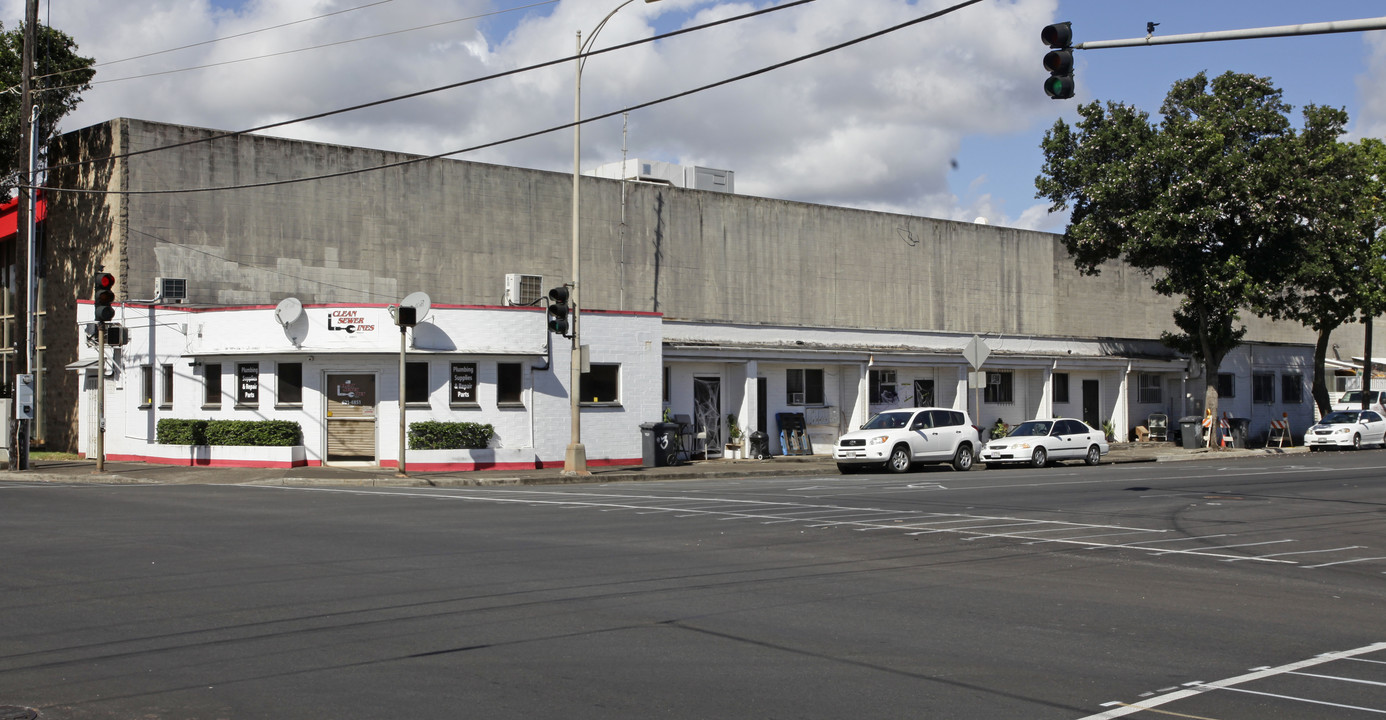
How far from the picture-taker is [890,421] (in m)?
31.0

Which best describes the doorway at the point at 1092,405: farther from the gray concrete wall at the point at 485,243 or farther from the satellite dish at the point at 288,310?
the satellite dish at the point at 288,310

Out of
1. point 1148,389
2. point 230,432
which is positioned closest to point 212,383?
point 230,432

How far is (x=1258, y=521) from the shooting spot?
691 inches

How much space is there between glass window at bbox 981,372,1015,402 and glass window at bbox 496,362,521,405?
1922 cm

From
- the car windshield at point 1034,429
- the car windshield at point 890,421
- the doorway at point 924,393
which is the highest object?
the doorway at point 924,393

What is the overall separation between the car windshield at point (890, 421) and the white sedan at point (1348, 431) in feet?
67.7

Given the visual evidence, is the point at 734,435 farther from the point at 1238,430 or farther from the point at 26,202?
the point at 1238,430

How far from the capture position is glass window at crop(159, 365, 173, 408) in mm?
31453

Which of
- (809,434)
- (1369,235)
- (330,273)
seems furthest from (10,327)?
(1369,235)

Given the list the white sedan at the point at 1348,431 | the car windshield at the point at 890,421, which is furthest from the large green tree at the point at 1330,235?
the car windshield at the point at 890,421

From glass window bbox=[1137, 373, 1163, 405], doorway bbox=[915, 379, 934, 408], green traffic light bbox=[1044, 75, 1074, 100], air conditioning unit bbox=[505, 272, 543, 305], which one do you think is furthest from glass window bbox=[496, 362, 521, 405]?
glass window bbox=[1137, 373, 1163, 405]

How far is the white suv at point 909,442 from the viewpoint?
30.1 metres

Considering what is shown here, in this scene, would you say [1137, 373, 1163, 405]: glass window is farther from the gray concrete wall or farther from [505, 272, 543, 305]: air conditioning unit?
[505, 272, 543, 305]: air conditioning unit

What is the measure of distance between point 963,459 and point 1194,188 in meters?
14.6
